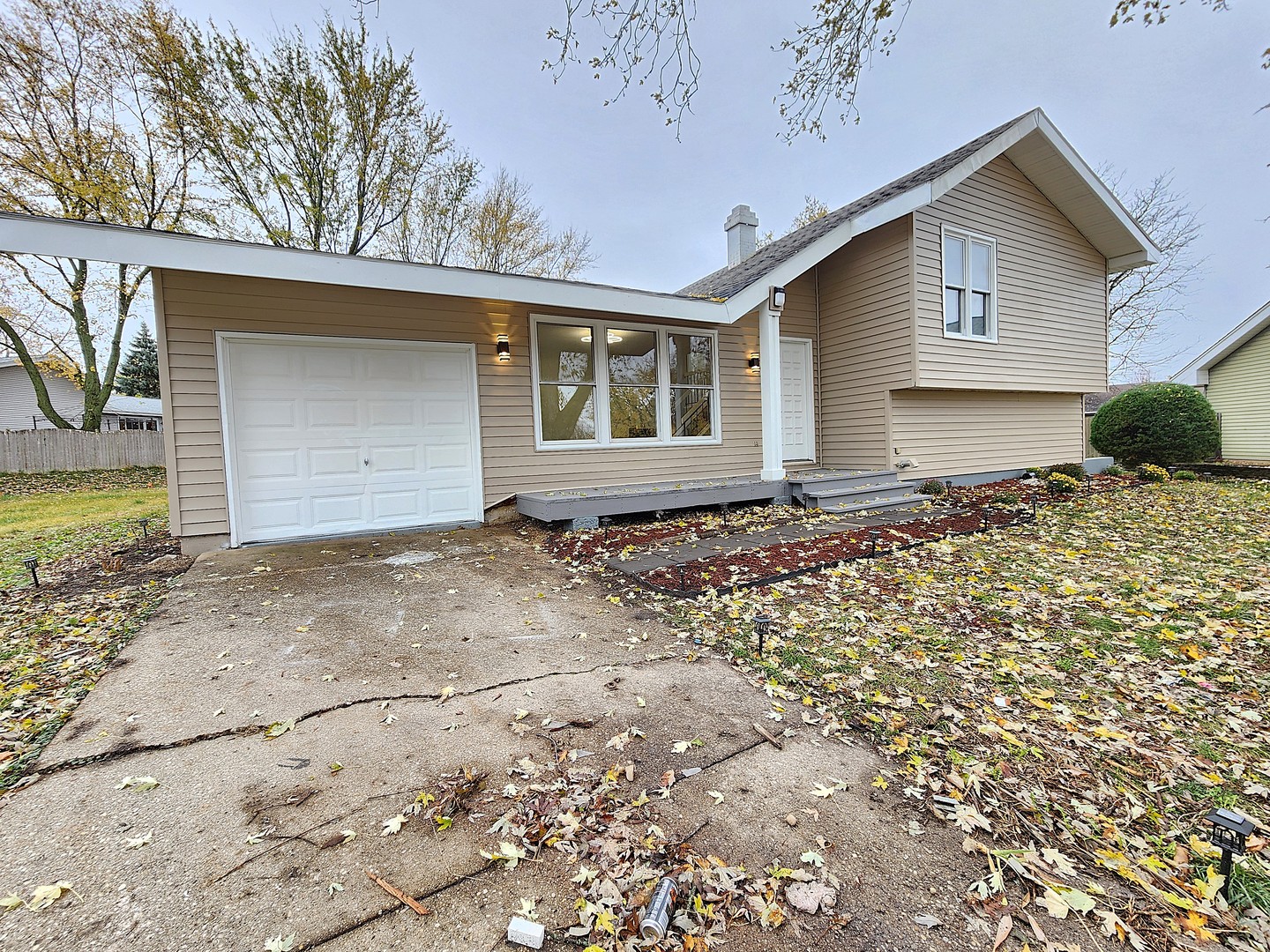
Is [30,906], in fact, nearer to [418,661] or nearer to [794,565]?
[418,661]

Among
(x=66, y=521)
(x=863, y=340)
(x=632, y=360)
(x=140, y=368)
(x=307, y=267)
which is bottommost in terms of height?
(x=66, y=521)

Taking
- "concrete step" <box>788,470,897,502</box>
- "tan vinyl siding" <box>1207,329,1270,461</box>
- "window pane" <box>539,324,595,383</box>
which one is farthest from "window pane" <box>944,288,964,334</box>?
"tan vinyl siding" <box>1207,329,1270,461</box>

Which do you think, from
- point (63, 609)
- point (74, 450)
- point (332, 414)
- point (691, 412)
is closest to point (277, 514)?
point (332, 414)

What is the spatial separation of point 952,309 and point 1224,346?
42.8 ft

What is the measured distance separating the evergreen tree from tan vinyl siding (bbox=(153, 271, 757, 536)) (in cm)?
2380

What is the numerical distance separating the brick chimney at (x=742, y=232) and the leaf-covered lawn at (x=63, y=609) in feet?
36.6

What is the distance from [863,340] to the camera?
8578 mm

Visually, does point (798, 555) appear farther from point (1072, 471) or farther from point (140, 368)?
point (140, 368)

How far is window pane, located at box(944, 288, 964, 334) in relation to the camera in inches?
333

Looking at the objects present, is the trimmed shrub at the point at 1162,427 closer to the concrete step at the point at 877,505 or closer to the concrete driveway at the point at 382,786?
the concrete step at the point at 877,505

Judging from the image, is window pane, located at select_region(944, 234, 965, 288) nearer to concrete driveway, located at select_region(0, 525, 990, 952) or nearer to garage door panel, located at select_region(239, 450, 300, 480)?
concrete driveway, located at select_region(0, 525, 990, 952)

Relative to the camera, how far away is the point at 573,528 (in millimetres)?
6207

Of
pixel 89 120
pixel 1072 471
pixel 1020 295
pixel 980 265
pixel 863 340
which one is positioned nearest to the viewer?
pixel 863 340

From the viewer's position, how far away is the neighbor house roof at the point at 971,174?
7.35 metres
